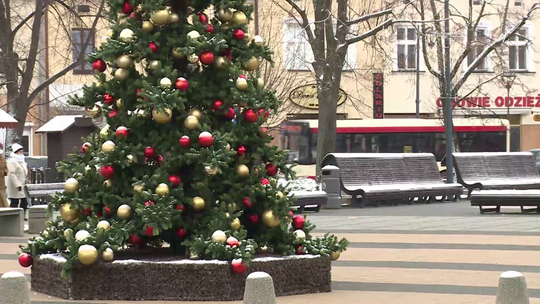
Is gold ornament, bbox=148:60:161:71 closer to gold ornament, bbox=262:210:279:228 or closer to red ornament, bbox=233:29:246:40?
red ornament, bbox=233:29:246:40

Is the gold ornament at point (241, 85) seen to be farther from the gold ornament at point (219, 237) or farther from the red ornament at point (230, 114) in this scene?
the gold ornament at point (219, 237)

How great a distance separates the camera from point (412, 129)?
1809 inches

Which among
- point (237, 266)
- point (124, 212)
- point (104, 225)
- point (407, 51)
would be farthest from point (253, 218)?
point (407, 51)

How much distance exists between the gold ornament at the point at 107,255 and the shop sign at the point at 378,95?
40270mm

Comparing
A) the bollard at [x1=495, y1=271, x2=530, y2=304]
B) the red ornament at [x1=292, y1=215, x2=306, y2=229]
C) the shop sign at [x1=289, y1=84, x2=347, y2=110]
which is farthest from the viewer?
the shop sign at [x1=289, y1=84, x2=347, y2=110]

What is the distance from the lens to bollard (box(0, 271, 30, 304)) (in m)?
7.77

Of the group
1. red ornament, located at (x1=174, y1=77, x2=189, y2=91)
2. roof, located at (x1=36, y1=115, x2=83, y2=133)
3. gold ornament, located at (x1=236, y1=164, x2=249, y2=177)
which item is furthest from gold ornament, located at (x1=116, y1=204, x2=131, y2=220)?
roof, located at (x1=36, y1=115, x2=83, y2=133)

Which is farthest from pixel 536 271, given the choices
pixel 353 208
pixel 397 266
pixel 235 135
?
pixel 353 208

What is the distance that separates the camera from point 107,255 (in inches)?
397

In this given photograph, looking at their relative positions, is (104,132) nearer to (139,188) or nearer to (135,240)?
(139,188)

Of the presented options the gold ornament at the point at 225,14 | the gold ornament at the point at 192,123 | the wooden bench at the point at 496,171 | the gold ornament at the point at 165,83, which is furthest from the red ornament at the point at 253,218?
the wooden bench at the point at 496,171

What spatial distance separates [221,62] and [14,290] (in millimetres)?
3714

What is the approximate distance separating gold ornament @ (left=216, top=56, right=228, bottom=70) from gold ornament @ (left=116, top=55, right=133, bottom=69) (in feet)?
2.66

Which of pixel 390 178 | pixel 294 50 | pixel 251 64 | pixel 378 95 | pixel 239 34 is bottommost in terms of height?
pixel 390 178
